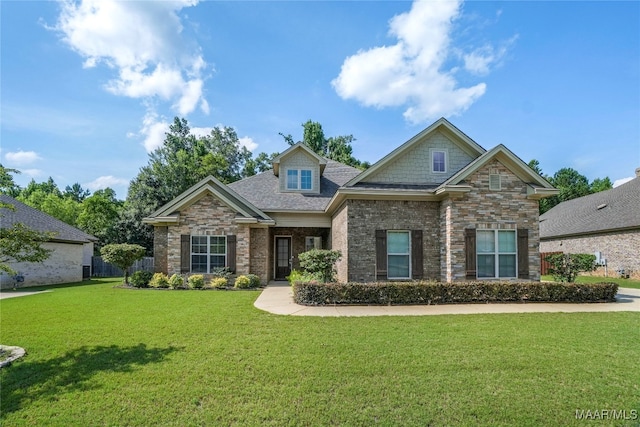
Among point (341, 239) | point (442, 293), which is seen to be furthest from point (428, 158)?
point (442, 293)

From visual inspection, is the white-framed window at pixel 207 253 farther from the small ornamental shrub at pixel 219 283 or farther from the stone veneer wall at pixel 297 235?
the stone veneer wall at pixel 297 235

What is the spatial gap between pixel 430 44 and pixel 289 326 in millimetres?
9574

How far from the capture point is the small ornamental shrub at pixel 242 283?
559 inches

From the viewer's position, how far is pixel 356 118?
18.3 m

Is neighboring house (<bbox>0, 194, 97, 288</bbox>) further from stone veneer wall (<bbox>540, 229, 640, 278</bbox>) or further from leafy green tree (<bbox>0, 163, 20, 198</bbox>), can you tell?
stone veneer wall (<bbox>540, 229, 640, 278</bbox>)

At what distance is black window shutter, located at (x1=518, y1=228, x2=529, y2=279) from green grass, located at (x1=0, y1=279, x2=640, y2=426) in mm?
3876

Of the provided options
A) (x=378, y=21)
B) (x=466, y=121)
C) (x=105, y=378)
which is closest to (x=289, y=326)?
(x=105, y=378)

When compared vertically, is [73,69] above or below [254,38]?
below

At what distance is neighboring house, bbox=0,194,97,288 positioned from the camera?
17.3 meters

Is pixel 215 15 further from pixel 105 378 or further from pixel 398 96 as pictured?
pixel 105 378

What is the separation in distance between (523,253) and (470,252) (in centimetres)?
204

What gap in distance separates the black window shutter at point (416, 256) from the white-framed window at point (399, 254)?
17 centimetres

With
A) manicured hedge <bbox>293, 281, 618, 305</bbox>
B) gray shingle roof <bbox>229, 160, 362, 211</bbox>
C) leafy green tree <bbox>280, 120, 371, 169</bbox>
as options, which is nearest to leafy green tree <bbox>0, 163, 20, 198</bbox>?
manicured hedge <bbox>293, 281, 618, 305</bbox>

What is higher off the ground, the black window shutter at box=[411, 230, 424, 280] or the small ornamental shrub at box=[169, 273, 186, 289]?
the black window shutter at box=[411, 230, 424, 280]
